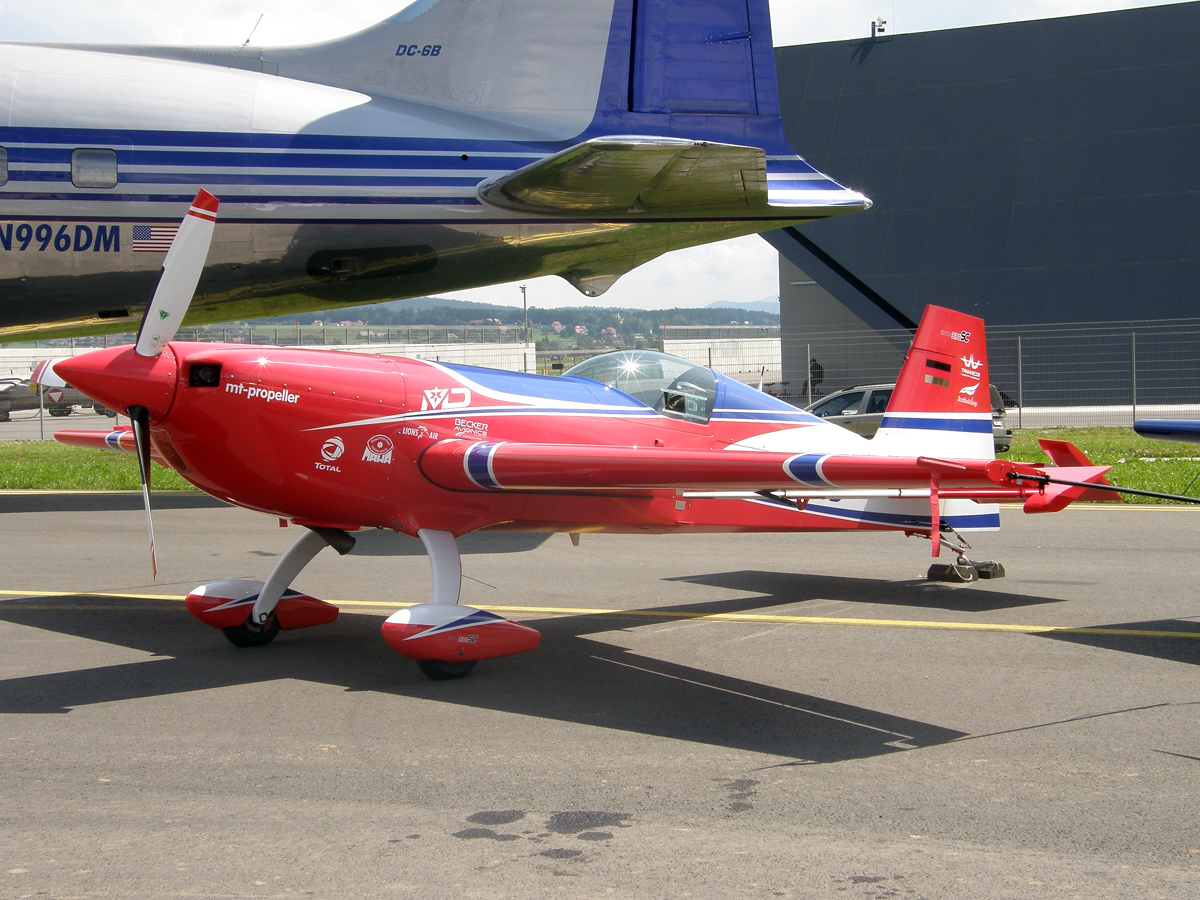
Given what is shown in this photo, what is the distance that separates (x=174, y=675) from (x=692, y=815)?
3693 mm

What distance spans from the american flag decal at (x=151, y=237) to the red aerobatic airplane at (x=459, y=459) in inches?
183

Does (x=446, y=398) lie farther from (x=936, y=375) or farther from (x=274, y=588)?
(x=936, y=375)

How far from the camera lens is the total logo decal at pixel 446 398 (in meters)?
6.71

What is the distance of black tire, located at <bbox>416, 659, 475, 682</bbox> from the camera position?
6.21m

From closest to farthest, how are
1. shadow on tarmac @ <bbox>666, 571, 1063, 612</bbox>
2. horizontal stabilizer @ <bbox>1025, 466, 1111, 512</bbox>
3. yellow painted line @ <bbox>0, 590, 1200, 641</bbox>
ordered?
horizontal stabilizer @ <bbox>1025, 466, 1111, 512</bbox>
yellow painted line @ <bbox>0, 590, 1200, 641</bbox>
shadow on tarmac @ <bbox>666, 571, 1063, 612</bbox>

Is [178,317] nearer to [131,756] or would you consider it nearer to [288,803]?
[131,756]

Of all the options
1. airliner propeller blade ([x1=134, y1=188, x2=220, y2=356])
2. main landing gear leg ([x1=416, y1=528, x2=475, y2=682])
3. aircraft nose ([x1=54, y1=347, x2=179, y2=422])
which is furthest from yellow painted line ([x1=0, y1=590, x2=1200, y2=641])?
airliner propeller blade ([x1=134, y1=188, x2=220, y2=356])

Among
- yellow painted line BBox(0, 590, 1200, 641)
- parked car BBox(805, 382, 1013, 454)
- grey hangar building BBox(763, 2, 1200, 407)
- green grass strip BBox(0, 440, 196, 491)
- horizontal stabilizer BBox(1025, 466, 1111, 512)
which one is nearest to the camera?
horizontal stabilizer BBox(1025, 466, 1111, 512)

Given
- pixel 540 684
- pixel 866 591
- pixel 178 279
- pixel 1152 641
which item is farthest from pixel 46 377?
pixel 1152 641

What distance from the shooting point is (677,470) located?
5.70 m

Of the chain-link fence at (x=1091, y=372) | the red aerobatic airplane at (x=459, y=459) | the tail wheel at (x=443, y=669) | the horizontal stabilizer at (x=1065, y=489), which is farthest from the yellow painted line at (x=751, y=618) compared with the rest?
the chain-link fence at (x=1091, y=372)

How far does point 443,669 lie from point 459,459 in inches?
50.2

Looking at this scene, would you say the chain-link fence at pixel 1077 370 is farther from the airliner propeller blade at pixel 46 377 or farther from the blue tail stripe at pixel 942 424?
the airliner propeller blade at pixel 46 377

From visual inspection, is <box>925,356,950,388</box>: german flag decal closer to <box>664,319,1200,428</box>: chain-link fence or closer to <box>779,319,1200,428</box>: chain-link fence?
<box>664,319,1200,428</box>: chain-link fence
